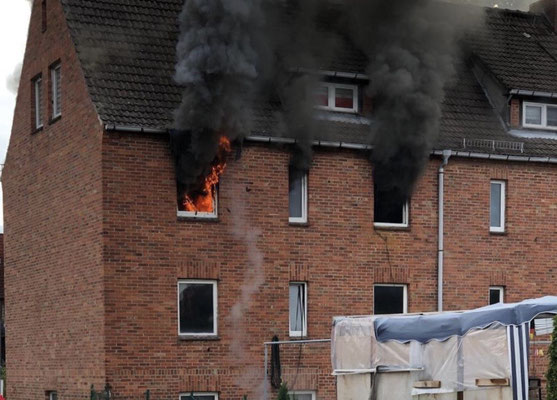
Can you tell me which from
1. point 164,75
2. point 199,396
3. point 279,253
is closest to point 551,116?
point 279,253

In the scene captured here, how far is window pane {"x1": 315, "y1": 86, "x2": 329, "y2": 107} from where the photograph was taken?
27.4 metres

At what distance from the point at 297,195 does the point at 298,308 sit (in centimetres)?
239

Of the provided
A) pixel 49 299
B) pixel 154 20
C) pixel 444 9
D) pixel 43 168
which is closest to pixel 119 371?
pixel 49 299

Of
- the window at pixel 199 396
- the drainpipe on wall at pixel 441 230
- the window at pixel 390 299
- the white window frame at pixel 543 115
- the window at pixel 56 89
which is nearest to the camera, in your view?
the window at pixel 199 396

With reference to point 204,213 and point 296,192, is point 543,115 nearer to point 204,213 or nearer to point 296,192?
point 296,192

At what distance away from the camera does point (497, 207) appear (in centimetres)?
2830

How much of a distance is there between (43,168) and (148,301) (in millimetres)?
4877

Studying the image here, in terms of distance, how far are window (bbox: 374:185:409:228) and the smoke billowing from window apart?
8.5 inches

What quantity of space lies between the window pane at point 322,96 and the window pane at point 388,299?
4.20 m

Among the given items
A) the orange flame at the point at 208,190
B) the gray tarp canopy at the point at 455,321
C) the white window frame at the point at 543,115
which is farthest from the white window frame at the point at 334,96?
the gray tarp canopy at the point at 455,321

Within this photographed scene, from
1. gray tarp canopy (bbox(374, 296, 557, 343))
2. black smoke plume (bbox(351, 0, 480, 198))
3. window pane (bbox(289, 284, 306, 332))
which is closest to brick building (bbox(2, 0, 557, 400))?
window pane (bbox(289, 284, 306, 332))

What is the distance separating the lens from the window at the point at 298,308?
85.7 feet

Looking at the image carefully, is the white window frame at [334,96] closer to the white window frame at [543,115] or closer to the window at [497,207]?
the window at [497,207]

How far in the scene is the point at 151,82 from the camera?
25625mm
